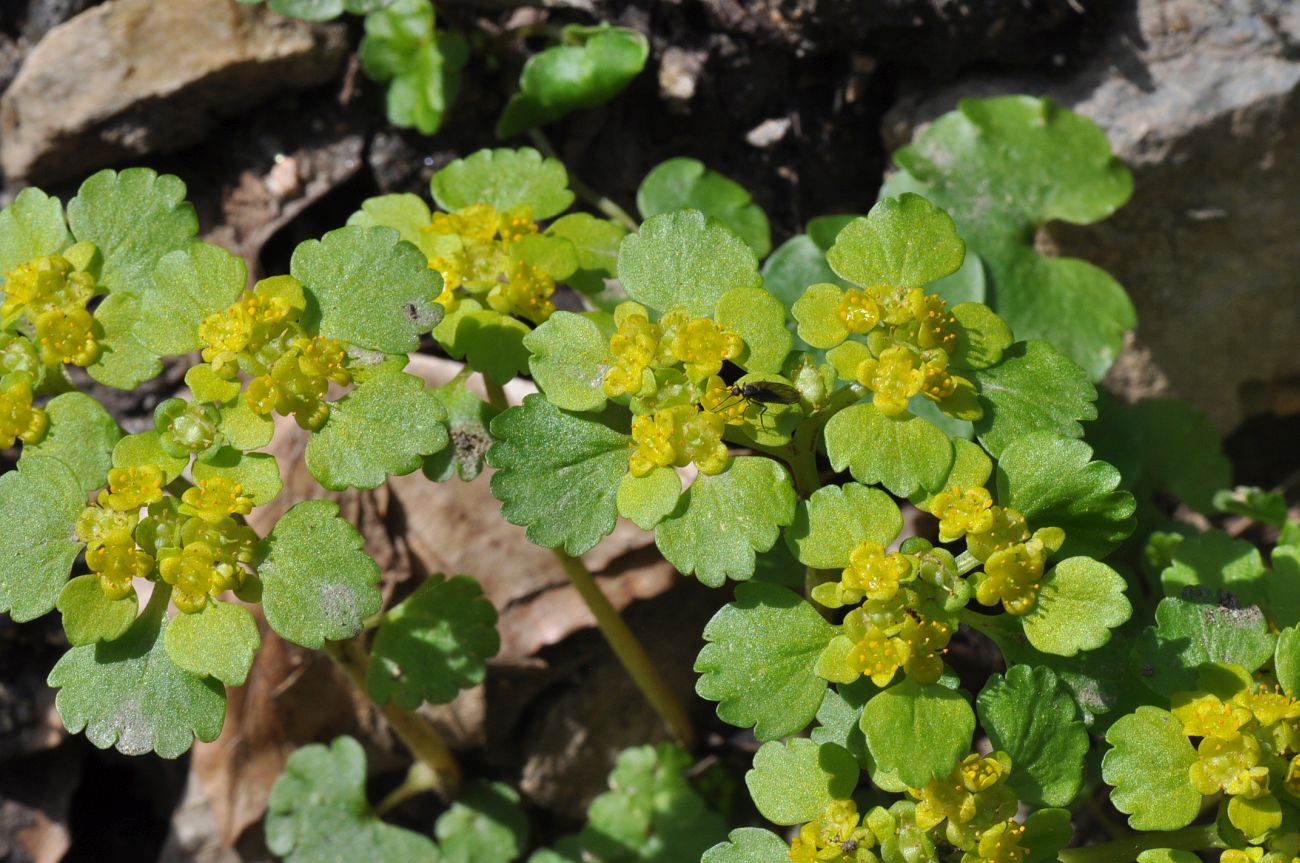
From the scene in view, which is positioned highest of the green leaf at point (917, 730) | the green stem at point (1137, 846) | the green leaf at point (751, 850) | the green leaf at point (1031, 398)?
the green leaf at point (1031, 398)

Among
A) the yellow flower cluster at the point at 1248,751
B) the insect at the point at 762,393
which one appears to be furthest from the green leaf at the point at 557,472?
the yellow flower cluster at the point at 1248,751

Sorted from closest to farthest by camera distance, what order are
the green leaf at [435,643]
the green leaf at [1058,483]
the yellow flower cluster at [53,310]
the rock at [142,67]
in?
the green leaf at [1058,483] → the yellow flower cluster at [53,310] → the green leaf at [435,643] → the rock at [142,67]

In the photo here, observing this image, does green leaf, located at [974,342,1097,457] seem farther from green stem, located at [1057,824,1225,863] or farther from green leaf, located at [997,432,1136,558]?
green stem, located at [1057,824,1225,863]

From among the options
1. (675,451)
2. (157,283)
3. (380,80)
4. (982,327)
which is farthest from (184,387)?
(982,327)

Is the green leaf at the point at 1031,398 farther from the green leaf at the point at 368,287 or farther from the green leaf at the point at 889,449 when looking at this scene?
the green leaf at the point at 368,287

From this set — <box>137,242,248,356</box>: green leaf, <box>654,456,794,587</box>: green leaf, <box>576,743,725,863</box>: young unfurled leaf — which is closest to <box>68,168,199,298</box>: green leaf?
<box>137,242,248,356</box>: green leaf

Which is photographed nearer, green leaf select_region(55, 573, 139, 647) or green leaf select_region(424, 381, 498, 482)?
green leaf select_region(55, 573, 139, 647)
